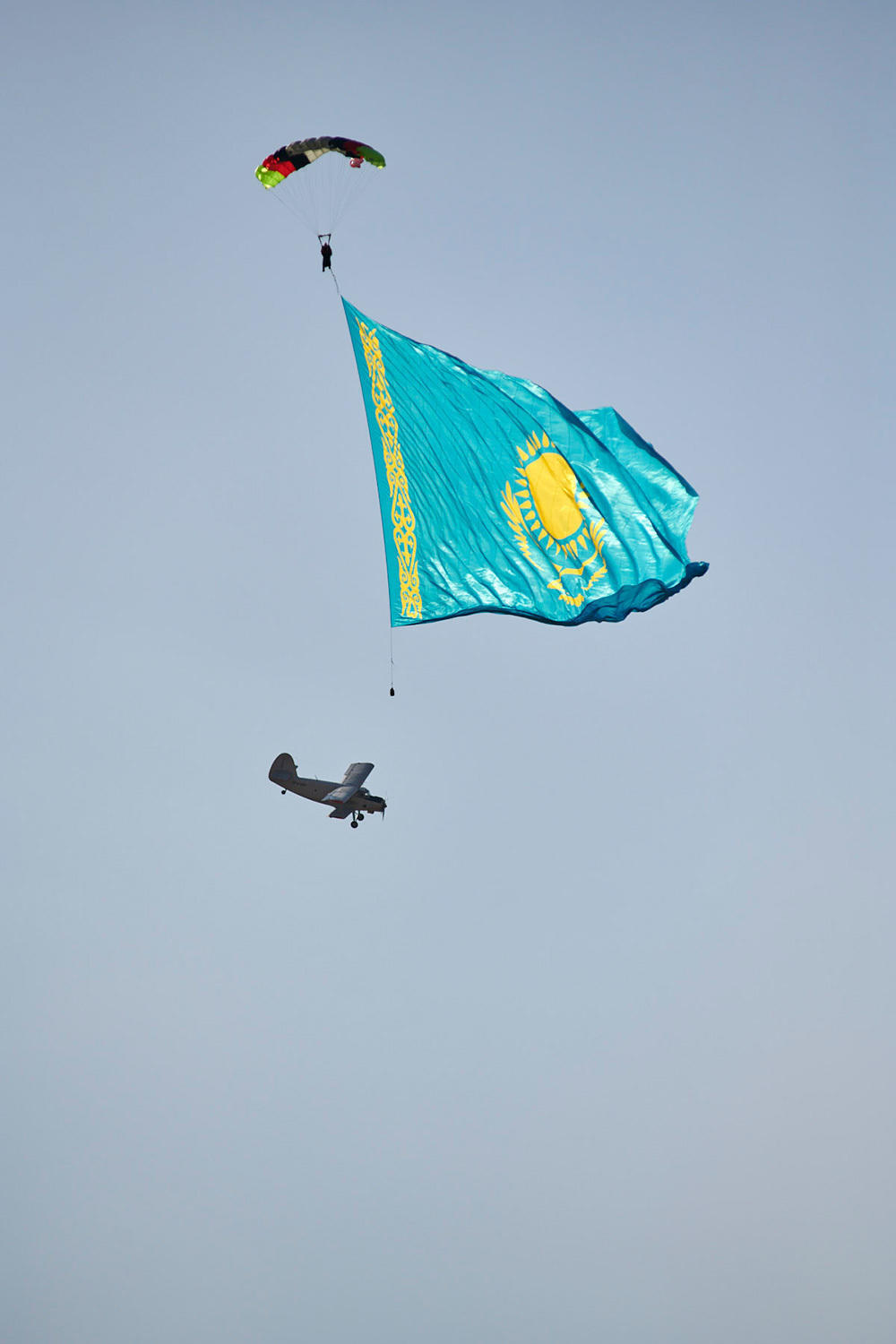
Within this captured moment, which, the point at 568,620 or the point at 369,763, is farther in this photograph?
the point at 369,763

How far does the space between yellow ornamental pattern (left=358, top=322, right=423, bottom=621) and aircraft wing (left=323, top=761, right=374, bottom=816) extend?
10.8m

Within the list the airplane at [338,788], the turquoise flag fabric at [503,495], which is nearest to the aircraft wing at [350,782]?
the airplane at [338,788]

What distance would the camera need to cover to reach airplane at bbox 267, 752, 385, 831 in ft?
113

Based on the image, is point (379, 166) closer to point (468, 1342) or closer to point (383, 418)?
point (383, 418)

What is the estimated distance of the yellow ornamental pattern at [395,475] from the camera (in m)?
25.3

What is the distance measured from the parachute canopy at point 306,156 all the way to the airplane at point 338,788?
15.5 meters

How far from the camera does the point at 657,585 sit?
944 inches

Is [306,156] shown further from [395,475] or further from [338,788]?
[338,788]

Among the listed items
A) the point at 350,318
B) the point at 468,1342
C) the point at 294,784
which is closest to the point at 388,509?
the point at 350,318

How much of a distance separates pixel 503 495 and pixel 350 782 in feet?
42.9

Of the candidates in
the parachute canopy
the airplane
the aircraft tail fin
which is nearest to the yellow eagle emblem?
the parachute canopy

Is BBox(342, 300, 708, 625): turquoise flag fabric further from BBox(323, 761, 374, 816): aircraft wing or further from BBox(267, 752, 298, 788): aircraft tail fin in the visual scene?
BBox(267, 752, 298, 788): aircraft tail fin

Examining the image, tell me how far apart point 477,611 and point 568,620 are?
173cm

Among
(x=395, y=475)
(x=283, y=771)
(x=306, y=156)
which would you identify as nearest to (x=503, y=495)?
(x=395, y=475)
